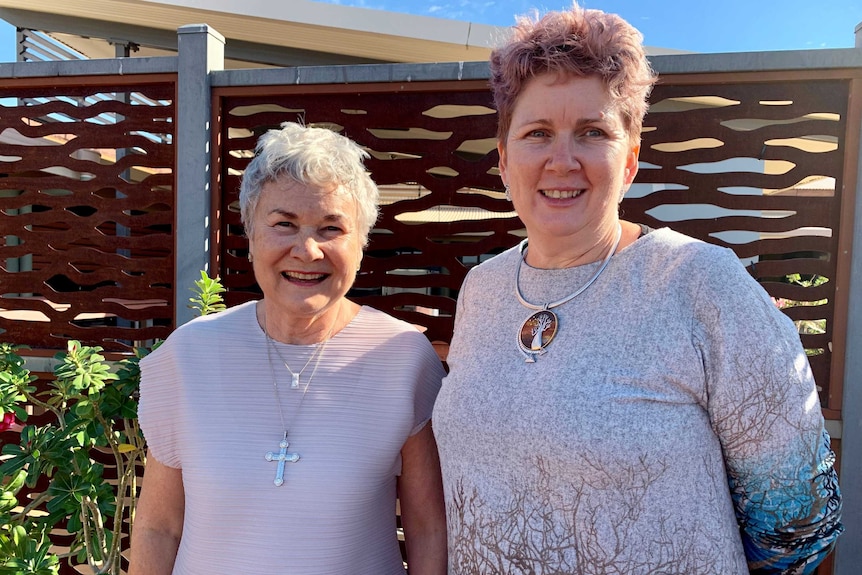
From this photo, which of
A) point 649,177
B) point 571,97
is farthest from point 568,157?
point 649,177

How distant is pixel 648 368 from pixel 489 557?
1.81ft

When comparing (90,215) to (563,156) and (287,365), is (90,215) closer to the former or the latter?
(287,365)

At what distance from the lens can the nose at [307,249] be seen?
1556mm

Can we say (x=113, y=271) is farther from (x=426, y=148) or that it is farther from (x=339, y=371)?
(x=339, y=371)

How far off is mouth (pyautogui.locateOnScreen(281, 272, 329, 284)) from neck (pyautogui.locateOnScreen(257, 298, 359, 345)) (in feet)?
0.39

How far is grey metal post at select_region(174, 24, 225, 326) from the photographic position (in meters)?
3.13

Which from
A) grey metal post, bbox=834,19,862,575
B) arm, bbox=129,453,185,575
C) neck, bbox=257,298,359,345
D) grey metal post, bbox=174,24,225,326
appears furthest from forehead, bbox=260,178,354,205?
grey metal post, bbox=834,19,862,575

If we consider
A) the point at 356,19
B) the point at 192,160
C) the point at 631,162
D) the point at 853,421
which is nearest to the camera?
the point at 631,162

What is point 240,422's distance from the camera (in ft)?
5.22

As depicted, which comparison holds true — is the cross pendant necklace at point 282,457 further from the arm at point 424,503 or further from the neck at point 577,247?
the neck at point 577,247

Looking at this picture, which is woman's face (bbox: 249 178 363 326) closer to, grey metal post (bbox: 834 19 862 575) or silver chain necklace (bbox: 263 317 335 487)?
silver chain necklace (bbox: 263 317 335 487)

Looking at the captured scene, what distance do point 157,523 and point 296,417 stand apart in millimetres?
507

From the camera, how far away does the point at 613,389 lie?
116 cm

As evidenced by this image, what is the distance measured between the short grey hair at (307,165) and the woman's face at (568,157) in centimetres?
49
